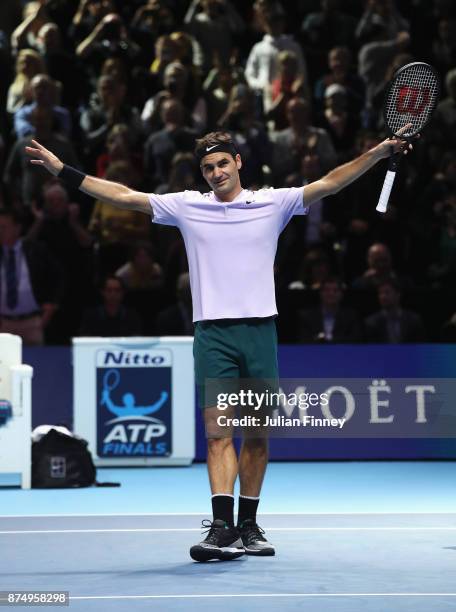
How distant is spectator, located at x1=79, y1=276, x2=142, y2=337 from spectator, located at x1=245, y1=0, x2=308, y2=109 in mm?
3909

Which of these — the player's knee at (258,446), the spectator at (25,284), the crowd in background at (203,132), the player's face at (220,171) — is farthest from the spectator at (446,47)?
the player's knee at (258,446)

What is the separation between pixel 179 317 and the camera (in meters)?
11.9

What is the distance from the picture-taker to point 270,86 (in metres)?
14.9

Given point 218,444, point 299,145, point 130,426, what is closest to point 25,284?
point 130,426

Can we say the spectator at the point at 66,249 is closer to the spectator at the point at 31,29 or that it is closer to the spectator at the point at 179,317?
the spectator at the point at 179,317

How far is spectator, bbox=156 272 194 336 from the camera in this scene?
11.8 meters

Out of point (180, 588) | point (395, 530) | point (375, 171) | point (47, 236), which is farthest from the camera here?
point (375, 171)

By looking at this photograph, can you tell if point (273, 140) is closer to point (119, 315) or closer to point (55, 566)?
point (119, 315)

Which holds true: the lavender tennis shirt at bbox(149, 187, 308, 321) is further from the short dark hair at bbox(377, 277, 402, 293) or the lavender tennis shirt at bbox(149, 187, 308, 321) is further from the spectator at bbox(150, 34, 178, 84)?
the spectator at bbox(150, 34, 178, 84)

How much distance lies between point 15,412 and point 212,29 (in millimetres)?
6840

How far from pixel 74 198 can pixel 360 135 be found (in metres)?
2.86

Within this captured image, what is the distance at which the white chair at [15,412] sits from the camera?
393 inches

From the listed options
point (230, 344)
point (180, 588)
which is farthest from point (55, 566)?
point (230, 344)

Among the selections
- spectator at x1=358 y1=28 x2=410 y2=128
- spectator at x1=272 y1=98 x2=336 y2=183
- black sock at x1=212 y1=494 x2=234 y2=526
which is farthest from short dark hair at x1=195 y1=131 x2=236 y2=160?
spectator at x1=358 y1=28 x2=410 y2=128
